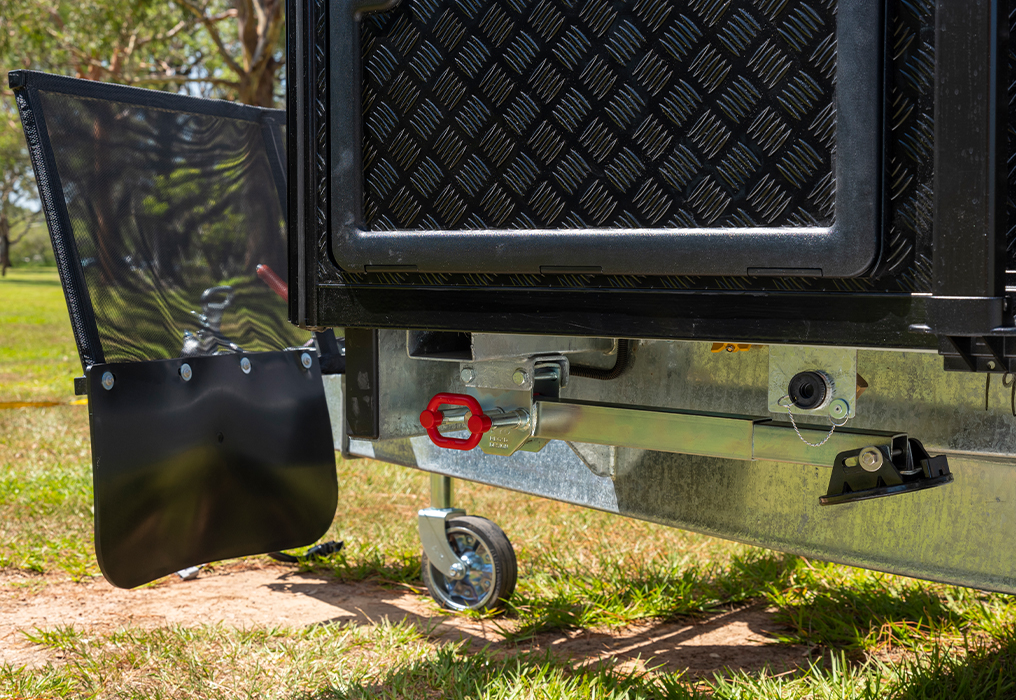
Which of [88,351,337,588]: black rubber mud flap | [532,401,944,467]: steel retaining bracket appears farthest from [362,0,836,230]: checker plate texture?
[88,351,337,588]: black rubber mud flap

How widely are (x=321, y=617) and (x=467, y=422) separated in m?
1.52

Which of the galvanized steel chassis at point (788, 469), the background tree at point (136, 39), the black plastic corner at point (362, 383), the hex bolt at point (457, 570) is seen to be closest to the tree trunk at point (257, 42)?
the background tree at point (136, 39)

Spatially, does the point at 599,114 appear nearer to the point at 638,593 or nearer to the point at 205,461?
the point at 205,461

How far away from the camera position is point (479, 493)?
593 cm

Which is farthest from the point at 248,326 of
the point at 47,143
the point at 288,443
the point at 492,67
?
the point at 492,67

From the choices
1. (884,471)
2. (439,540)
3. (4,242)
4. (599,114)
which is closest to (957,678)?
(884,471)

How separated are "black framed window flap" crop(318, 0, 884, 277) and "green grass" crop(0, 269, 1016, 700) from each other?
139 centimetres

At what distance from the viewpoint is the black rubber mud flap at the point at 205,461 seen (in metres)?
2.94

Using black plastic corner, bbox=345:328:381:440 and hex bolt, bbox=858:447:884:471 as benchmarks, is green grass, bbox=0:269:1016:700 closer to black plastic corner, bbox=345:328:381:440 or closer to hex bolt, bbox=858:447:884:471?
black plastic corner, bbox=345:328:381:440

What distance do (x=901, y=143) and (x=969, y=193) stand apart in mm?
157

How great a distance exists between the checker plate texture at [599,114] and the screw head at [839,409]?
50 centimetres

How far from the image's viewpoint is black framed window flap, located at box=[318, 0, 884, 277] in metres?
1.82

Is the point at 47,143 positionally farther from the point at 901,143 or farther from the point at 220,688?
the point at 901,143

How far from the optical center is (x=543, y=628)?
3707 mm
